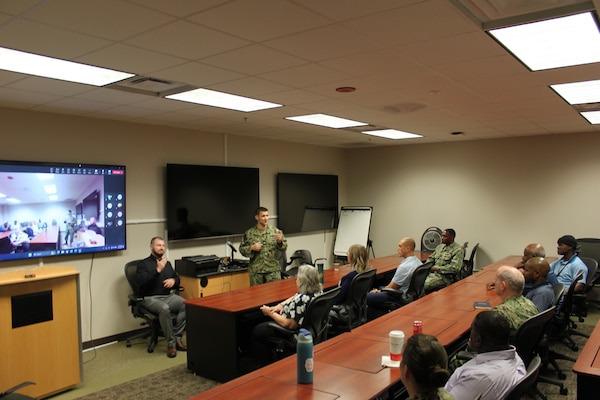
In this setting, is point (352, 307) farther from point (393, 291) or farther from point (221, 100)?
point (221, 100)

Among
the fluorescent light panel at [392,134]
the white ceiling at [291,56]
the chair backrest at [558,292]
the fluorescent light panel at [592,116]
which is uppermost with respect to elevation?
the fluorescent light panel at [392,134]

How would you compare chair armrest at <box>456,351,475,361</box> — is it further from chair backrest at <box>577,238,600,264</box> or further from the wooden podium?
chair backrest at <box>577,238,600,264</box>

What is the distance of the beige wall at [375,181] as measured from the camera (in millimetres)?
5402

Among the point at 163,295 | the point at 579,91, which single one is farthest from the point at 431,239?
the point at 163,295

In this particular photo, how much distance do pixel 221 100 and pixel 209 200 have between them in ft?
7.46

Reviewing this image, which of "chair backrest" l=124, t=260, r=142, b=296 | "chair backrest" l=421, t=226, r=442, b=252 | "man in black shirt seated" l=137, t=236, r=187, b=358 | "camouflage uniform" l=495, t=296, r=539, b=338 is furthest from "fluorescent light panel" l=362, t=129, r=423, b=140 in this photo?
"camouflage uniform" l=495, t=296, r=539, b=338

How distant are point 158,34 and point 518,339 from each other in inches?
116

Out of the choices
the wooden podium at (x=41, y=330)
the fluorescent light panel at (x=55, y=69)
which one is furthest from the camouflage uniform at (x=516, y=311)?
the wooden podium at (x=41, y=330)

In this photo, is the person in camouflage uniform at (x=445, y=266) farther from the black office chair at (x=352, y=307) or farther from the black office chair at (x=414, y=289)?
the black office chair at (x=352, y=307)

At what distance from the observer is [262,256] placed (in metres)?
5.93

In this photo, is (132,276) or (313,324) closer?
(313,324)

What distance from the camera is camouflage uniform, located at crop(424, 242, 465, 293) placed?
636 centimetres

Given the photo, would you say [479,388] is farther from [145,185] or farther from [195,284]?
[145,185]

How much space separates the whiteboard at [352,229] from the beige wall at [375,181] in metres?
0.26
